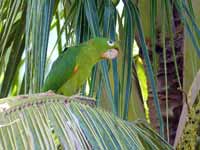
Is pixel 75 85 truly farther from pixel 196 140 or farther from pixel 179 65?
pixel 196 140

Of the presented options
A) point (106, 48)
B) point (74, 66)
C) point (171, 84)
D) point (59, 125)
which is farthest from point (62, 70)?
point (59, 125)

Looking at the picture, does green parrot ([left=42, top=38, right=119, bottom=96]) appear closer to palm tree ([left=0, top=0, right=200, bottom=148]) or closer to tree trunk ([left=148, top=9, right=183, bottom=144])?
palm tree ([left=0, top=0, right=200, bottom=148])

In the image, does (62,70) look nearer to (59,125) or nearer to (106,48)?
(106,48)

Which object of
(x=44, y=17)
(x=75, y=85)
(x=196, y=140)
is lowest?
(x=196, y=140)

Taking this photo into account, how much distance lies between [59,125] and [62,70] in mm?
615

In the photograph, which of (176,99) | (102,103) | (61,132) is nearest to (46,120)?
(61,132)

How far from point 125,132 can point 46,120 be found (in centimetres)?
12

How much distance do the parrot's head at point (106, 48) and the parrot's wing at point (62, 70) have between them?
69 millimetres

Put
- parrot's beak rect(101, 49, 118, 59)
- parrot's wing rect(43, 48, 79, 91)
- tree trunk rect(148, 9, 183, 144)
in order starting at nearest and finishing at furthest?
1. parrot's beak rect(101, 49, 118, 59)
2. parrot's wing rect(43, 48, 79, 91)
3. tree trunk rect(148, 9, 183, 144)

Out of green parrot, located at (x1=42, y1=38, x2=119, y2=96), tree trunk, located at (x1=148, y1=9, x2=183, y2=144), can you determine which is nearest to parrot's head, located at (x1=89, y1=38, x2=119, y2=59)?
green parrot, located at (x1=42, y1=38, x2=119, y2=96)

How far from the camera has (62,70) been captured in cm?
128

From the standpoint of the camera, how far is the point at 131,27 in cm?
105

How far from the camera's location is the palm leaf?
0.63 meters

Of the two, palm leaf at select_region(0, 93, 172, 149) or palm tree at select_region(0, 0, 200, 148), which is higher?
palm tree at select_region(0, 0, 200, 148)
